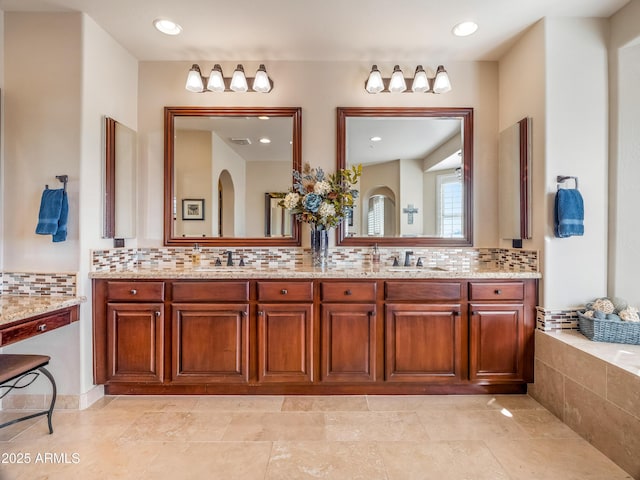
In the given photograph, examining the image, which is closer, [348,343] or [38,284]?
[38,284]

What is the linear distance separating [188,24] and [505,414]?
337 centimetres

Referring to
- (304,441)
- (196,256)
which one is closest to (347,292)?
(304,441)

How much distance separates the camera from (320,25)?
7.80 ft

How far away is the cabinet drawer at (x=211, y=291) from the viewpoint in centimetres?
236

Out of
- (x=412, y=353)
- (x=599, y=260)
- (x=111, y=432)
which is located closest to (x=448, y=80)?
(x=599, y=260)

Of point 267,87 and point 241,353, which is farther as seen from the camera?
point 267,87

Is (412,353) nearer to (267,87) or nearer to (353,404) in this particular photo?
(353,404)

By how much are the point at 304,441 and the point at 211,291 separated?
112 centimetres

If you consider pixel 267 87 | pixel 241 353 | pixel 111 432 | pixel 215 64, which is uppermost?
pixel 215 64

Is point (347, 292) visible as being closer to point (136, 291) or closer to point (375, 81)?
point (136, 291)

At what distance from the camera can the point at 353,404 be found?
230 cm

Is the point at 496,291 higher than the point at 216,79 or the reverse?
the reverse

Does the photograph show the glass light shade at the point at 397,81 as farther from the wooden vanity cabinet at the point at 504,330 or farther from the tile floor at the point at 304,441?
the tile floor at the point at 304,441

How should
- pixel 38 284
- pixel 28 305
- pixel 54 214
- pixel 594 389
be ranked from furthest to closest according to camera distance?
pixel 38 284
pixel 54 214
pixel 28 305
pixel 594 389
